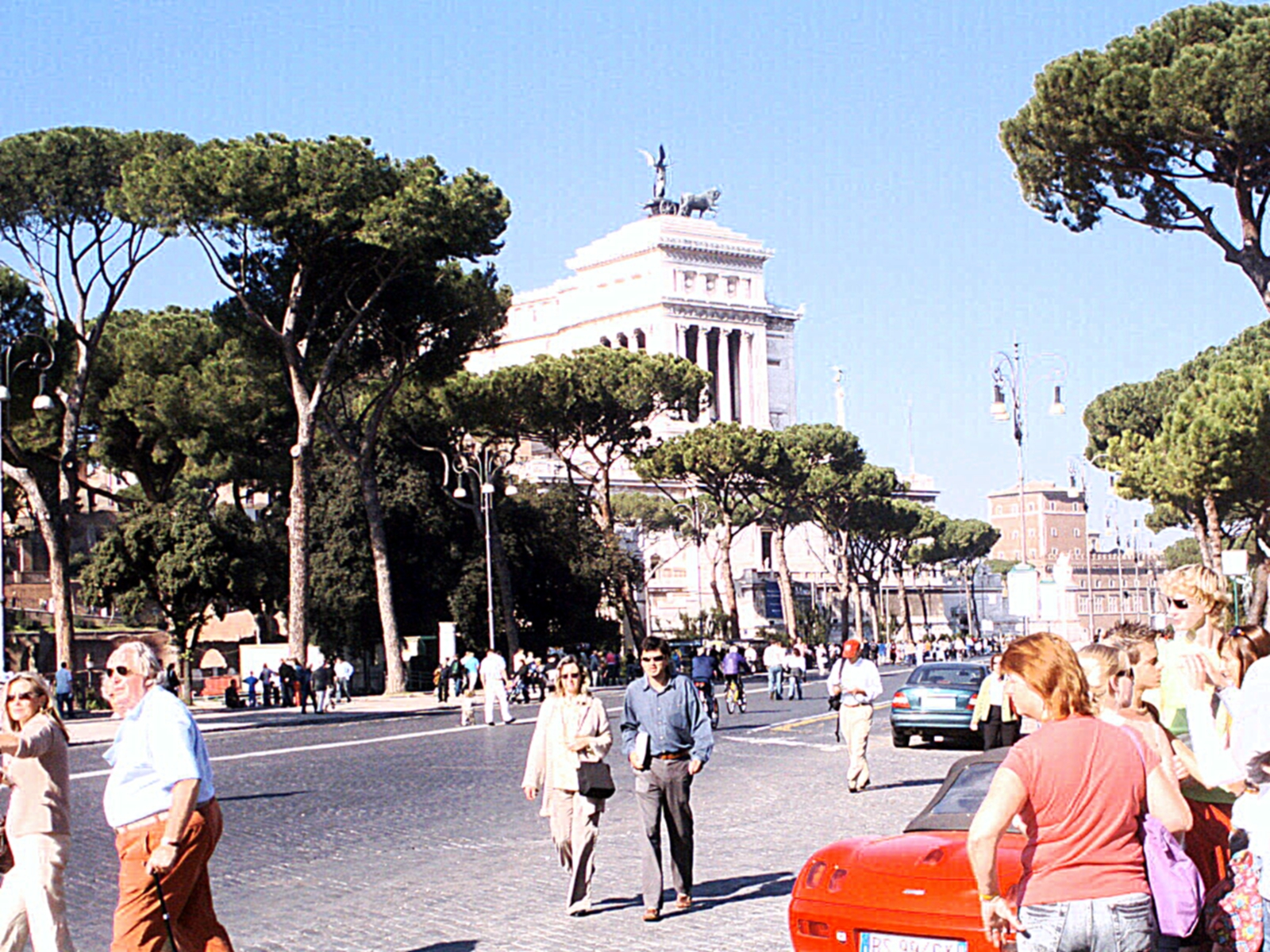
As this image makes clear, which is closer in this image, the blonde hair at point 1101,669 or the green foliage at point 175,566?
the blonde hair at point 1101,669

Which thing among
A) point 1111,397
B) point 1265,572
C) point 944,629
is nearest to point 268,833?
point 1265,572

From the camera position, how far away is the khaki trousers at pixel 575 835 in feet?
30.6

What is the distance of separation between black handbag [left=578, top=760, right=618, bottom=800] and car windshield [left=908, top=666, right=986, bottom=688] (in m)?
13.5

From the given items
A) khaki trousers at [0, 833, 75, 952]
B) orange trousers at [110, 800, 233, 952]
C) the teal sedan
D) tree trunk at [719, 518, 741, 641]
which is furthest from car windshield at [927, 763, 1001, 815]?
tree trunk at [719, 518, 741, 641]

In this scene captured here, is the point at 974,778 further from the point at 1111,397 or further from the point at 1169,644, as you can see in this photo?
the point at 1111,397

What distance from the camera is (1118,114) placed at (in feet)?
90.0

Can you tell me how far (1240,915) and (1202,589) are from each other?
184 cm

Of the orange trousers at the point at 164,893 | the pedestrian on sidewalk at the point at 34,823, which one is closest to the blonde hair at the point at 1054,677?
the orange trousers at the point at 164,893

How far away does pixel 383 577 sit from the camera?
43.0m

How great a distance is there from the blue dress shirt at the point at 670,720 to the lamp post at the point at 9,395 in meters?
13.1

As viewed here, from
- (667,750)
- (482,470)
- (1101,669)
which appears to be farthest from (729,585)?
(1101,669)

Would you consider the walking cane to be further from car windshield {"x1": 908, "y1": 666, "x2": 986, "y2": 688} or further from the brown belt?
car windshield {"x1": 908, "y1": 666, "x2": 986, "y2": 688}

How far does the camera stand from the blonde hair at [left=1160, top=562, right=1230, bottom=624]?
256 inches

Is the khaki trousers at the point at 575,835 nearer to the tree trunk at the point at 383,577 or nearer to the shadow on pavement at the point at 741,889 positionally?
the shadow on pavement at the point at 741,889
